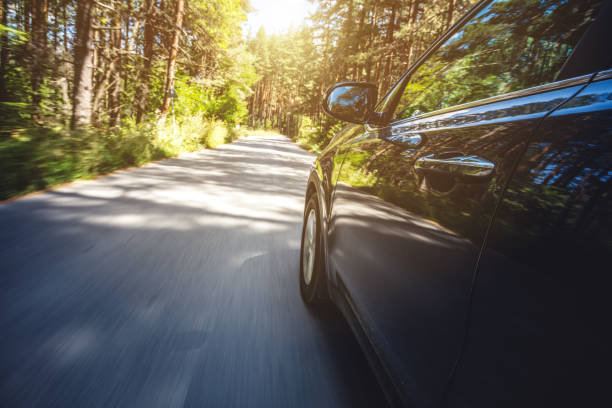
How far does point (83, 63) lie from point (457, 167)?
9.92 m

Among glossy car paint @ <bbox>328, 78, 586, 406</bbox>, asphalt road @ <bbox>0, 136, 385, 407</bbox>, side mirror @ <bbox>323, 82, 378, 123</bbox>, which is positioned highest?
side mirror @ <bbox>323, 82, 378, 123</bbox>

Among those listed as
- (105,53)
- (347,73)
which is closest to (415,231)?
(105,53)

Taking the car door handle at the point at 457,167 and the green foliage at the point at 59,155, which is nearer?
the car door handle at the point at 457,167

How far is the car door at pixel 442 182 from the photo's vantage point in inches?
33.3

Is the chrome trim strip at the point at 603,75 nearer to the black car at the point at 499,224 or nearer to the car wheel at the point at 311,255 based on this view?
the black car at the point at 499,224

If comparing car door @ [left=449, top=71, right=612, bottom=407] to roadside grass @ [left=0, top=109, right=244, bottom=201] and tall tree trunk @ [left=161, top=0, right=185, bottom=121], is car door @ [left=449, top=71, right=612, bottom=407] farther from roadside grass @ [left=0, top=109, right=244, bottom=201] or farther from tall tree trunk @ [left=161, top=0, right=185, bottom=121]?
tall tree trunk @ [left=161, top=0, right=185, bottom=121]

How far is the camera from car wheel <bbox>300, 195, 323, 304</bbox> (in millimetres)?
2301

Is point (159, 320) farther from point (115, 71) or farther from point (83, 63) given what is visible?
point (115, 71)

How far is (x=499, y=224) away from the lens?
→ 0.77 meters

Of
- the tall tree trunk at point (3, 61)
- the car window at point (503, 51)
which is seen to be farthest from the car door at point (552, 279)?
the tall tree trunk at point (3, 61)

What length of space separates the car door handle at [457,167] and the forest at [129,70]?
5.68m

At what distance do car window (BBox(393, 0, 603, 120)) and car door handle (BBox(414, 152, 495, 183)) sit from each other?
31cm

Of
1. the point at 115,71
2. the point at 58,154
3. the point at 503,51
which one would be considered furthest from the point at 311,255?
the point at 115,71

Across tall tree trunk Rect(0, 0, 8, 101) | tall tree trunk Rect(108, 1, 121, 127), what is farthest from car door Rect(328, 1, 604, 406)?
tall tree trunk Rect(108, 1, 121, 127)
